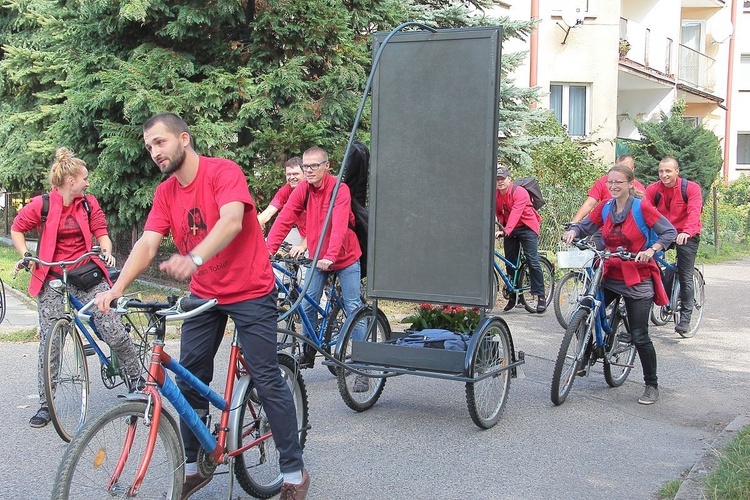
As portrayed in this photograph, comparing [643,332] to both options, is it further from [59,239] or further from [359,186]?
[59,239]

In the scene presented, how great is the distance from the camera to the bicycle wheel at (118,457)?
3355 mm

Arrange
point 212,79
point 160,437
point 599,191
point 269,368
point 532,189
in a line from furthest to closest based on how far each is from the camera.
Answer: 1. point 532,189
2. point 212,79
3. point 599,191
4. point 269,368
5. point 160,437

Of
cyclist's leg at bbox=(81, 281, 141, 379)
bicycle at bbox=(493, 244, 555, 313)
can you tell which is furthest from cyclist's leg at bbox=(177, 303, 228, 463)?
bicycle at bbox=(493, 244, 555, 313)

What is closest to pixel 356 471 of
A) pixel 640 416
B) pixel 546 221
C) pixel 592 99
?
pixel 640 416

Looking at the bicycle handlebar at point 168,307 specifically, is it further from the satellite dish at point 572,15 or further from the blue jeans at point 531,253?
the satellite dish at point 572,15

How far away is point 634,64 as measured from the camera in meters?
23.6

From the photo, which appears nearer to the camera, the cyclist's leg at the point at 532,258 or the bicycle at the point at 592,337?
the bicycle at the point at 592,337

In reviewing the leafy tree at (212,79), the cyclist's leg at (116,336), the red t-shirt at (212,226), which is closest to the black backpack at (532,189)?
the leafy tree at (212,79)

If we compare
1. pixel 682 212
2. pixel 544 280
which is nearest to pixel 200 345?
pixel 682 212

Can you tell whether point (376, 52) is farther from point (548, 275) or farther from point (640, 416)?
point (548, 275)

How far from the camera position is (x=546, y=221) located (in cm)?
1530

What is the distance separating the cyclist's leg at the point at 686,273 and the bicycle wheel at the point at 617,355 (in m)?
2.69

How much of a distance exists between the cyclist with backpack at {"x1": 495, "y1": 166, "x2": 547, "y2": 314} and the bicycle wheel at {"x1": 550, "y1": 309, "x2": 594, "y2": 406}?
4352mm

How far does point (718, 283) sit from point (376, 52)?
436 inches
